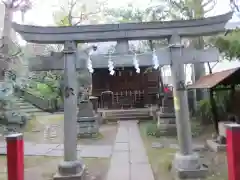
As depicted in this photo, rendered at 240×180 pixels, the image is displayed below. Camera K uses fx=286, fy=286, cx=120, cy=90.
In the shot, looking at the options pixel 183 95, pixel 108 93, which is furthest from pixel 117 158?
pixel 108 93

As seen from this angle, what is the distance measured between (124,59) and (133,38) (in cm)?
54

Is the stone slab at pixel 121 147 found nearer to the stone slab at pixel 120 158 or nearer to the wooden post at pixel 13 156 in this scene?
the stone slab at pixel 120 158

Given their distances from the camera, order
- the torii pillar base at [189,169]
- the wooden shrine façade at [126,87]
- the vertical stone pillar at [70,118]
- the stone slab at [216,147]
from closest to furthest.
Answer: the torii pillar base at [189,169]
the vertical stone pillar at [70,118]
the stone slab at [216,147]
the wooden shrine façade at [126,87]

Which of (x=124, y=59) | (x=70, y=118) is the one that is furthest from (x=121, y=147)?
(x=124, y=59)

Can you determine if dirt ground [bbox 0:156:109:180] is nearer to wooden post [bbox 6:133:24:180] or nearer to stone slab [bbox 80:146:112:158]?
stone slab [bbox 80:146:112:158]

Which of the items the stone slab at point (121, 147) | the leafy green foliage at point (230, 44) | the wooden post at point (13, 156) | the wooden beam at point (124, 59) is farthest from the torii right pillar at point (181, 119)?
the leafy green foliage at point (230, 44)

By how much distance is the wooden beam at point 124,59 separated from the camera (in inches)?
256

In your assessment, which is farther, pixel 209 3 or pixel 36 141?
pixel 209 3

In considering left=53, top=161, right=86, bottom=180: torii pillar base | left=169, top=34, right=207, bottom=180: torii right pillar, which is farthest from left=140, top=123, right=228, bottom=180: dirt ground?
left=53, top=161, right=86, bottom=180: torii pillar base

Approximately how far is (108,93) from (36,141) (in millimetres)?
10475

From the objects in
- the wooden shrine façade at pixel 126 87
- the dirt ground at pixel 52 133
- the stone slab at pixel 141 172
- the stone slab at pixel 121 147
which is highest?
the wooden shrine façade at pixel 126 87

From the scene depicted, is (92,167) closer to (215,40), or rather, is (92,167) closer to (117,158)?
(117,158)

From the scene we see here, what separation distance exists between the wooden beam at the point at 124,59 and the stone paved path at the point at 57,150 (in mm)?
3556

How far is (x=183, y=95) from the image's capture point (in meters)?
6.50
